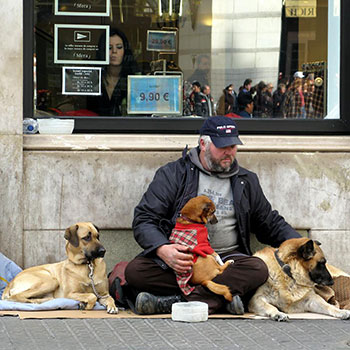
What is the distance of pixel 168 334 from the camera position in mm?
6086

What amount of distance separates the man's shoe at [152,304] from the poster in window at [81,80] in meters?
2.18

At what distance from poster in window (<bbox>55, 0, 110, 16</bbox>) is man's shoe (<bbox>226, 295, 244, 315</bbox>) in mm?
2879

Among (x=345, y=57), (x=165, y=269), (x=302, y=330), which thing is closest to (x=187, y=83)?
(x=345, y=57)

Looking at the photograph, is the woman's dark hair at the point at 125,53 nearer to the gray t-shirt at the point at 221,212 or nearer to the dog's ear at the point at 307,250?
the gray t-shirt at the point at 221,212

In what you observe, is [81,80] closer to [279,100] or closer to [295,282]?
[279,100]

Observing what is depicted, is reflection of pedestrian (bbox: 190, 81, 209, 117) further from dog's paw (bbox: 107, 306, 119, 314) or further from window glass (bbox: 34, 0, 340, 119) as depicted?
dog's paw (bbox: 107, 306, 119, 314)

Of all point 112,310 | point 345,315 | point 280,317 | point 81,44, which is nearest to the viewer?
point 280,317

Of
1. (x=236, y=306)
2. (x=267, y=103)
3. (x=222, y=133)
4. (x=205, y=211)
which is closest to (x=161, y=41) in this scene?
(x=267, y=103)

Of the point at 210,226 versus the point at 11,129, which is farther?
the point at 11,129

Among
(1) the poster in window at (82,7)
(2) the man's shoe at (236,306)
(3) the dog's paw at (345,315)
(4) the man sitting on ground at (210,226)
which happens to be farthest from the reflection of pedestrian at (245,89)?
(3) the dog's paw at (345,315)

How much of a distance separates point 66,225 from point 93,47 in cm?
160

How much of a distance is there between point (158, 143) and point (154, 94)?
61 cm

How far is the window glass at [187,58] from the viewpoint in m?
8.11

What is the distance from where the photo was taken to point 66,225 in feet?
25.2
